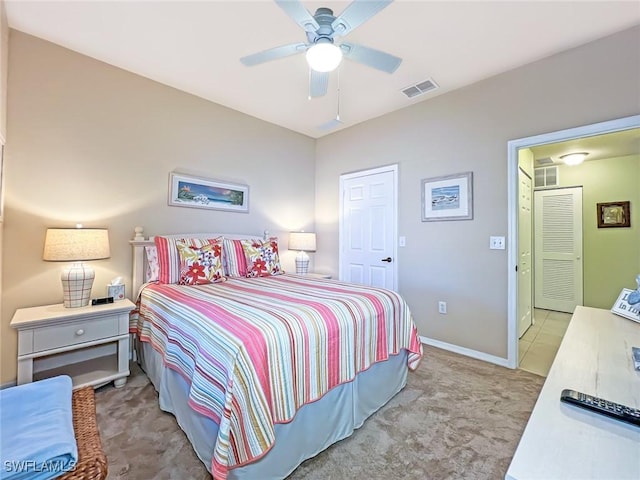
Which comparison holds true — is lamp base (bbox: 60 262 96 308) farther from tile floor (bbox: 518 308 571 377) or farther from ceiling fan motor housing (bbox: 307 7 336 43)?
tile floor (bbox: 518 308 571 377)

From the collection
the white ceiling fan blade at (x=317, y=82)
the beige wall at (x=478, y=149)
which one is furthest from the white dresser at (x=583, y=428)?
the white ceiling fan blade at (x=317, y=82)

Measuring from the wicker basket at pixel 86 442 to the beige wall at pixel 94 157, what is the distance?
5.80ft

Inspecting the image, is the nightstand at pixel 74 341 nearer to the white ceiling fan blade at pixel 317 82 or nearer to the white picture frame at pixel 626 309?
the white ceiling fan blade at pixel 317 82

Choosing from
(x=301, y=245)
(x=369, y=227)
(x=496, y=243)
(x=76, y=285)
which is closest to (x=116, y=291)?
(x=76, y=285)

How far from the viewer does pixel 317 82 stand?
2.11 metres

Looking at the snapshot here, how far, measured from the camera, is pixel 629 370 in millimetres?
1032

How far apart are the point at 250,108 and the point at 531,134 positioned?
119 inches

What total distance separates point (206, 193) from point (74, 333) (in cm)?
182

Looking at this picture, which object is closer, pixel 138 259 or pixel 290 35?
pixel 290 35

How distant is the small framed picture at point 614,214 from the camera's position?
13.3ft

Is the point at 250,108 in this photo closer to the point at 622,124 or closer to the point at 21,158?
the point at 21,158

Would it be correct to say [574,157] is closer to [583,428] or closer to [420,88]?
[420,88]

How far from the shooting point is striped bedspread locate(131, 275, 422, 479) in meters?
1.22

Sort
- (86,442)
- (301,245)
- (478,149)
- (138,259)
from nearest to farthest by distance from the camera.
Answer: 1. (86,442)
2. (138,259)
3. (478,149)
4. (301,245)
